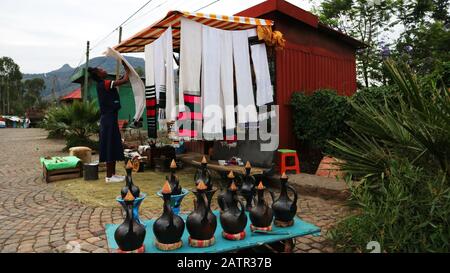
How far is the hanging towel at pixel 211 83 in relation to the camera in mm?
4758

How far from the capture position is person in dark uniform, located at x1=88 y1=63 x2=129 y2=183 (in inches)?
222

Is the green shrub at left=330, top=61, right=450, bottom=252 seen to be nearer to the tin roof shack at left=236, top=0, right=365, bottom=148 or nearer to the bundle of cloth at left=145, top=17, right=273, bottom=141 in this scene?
the bundle of cloth at left=145, top=17, right=273, bottom=141

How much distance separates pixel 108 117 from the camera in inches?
231

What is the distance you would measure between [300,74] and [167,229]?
584cm

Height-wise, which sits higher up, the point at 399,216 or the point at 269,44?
the point at 269,44

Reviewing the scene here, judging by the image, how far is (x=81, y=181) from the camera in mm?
6406

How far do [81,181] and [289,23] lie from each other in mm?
5647

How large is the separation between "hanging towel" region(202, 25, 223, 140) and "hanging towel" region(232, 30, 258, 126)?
32cm

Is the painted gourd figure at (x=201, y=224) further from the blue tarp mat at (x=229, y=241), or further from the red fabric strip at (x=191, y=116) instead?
the red fabric strip at (x=191, y=116)

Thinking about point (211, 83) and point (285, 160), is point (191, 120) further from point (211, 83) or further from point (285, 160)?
point (285, 160)

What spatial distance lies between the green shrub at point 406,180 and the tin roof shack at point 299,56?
12.1 feet

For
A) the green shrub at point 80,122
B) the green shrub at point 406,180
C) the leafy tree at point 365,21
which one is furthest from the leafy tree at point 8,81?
the green shrub at point 406,180

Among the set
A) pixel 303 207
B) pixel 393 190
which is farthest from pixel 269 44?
pixel 393 190

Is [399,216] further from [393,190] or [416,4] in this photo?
→ [416,4]
